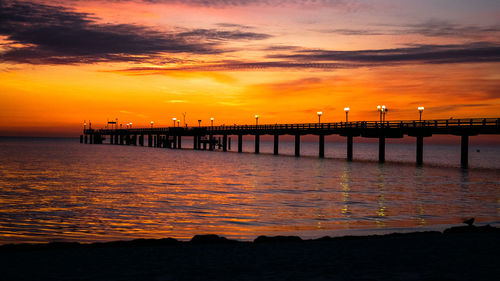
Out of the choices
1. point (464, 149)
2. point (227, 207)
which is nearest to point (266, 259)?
point (227, 207)

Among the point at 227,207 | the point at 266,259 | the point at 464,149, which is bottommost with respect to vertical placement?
the point at 227,207

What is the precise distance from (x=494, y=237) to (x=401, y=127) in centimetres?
5030

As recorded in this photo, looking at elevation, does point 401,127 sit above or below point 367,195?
above

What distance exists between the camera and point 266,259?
1021 centimetres

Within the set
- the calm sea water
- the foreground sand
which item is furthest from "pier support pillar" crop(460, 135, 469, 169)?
the foreground sand

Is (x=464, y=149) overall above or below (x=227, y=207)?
above

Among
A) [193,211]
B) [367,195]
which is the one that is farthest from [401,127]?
[193,211]

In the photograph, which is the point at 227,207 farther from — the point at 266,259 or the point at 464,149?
the point at 464,149

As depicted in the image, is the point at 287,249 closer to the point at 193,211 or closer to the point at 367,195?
the point at 193,211

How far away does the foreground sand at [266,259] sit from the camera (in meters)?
8.74

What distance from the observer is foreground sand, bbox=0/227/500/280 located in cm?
874

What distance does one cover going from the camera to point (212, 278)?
8562mm

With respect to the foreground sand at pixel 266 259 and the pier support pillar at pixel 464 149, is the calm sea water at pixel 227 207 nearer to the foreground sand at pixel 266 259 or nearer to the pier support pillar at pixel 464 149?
the foreground sand at pixel 266 259

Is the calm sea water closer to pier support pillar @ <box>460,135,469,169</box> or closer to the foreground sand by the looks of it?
the foreground sand
